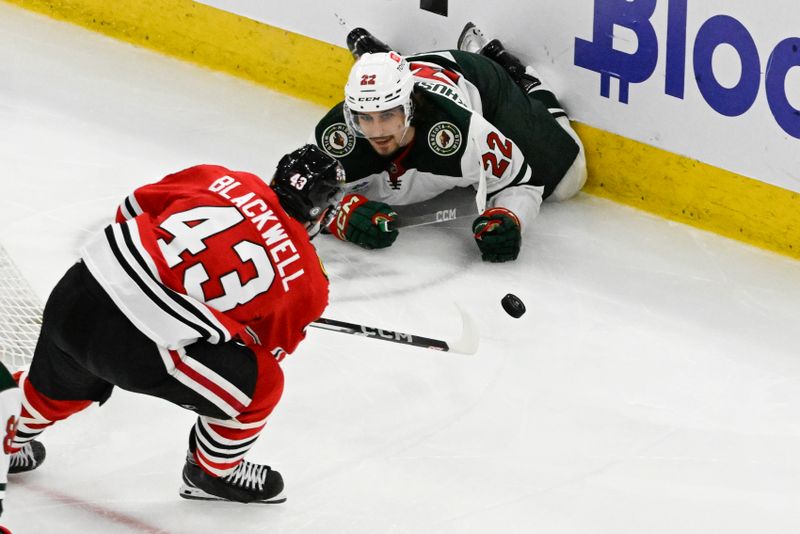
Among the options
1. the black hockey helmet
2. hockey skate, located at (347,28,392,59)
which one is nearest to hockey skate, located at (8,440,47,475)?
the black hockey helmet

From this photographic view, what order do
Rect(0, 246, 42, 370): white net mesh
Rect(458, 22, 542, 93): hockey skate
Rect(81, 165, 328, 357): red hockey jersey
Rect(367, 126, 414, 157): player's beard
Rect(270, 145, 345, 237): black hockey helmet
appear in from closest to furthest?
Rect(81, 165, 328, 357): red hockey jersey → Rect(270, 145, 345, 237): black hockey helmet → Rect(0, 246, 42, 370): white net mesh → Rect(367, 126, 414, 157): player's beard → Rect(458, 22, 542, 93): hockey skate

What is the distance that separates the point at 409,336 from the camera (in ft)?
10.7

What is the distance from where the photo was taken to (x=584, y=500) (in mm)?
3047

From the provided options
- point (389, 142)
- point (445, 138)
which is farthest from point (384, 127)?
point (445, 138)

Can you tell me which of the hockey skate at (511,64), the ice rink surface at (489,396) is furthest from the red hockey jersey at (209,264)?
the hockey skate at (511,64)

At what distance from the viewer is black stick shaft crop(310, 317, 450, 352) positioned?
10.5 feet

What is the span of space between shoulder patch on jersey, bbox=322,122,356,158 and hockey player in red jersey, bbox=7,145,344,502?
124 centimetres

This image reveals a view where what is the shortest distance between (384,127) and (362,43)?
850 mm

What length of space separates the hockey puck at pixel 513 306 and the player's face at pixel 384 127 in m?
0.63

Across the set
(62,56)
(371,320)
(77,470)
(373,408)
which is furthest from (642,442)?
(62,56)

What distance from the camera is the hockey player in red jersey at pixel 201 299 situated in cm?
258

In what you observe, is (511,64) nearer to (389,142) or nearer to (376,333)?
(389,142)

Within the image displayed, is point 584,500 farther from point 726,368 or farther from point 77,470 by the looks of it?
point 77,470

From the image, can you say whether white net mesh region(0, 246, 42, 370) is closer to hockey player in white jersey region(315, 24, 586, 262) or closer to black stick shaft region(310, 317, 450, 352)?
black stick shaft region(310, 317, 450, 352)
